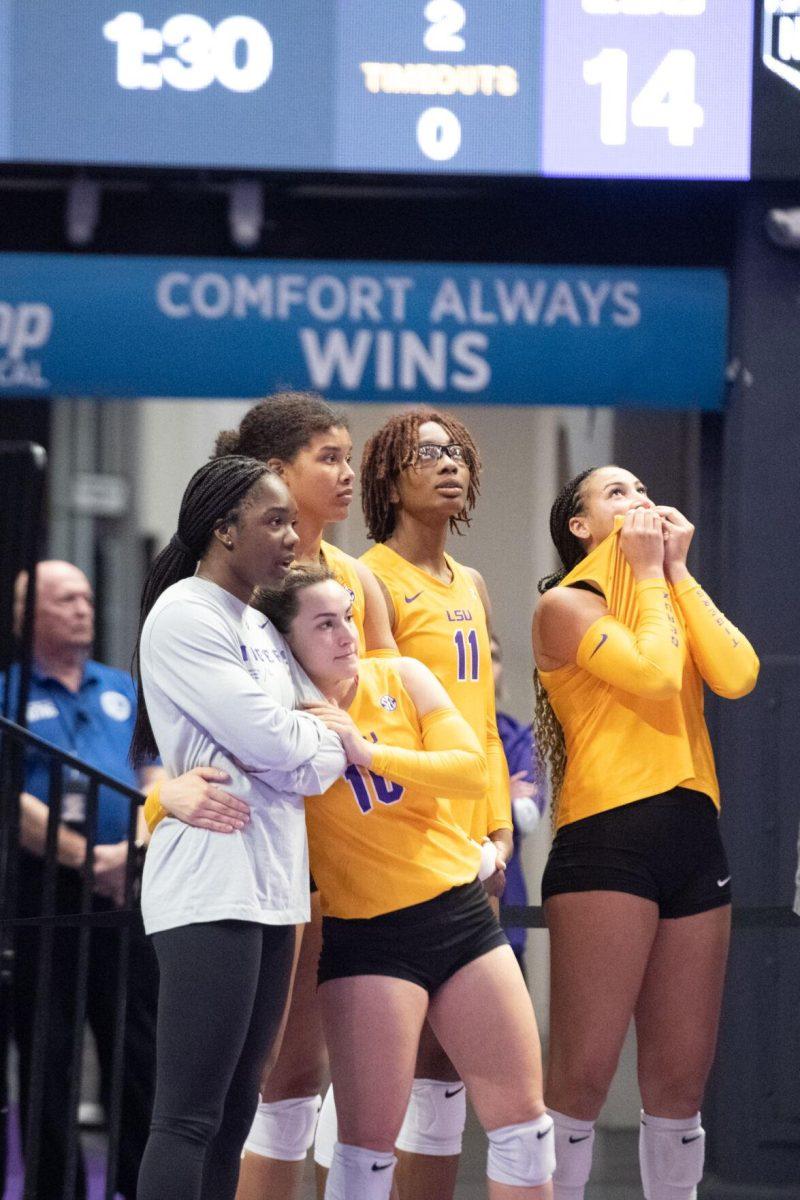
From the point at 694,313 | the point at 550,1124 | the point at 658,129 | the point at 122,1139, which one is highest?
the point at 658,129

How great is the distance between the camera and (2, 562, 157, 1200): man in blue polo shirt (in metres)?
4.32

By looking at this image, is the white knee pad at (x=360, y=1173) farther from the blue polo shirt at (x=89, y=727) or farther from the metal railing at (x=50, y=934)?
the blue polo shirt at (x=89, y=727)

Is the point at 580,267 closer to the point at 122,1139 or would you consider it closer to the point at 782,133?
the point at 782,133

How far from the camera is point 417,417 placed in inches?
134

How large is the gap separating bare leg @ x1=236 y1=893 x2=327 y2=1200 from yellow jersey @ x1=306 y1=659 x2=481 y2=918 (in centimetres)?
37

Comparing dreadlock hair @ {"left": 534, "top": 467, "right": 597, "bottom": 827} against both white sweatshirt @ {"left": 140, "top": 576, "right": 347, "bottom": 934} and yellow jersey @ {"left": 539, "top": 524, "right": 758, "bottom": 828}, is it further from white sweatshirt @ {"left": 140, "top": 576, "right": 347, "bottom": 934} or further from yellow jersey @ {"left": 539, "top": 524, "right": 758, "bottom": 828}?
white sweatshirt @ {"left": 140, "top": 576, "right": 347, "bottom": 934}

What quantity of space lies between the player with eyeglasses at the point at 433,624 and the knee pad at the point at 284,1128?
0.22 feet

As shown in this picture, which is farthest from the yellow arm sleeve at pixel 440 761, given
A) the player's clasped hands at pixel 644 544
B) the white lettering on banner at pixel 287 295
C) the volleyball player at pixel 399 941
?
the white lettering on banner at pixel 287 295

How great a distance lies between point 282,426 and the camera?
10.7ft

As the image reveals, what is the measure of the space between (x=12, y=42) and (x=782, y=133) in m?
2.29

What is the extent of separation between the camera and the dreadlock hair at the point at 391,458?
3.38m

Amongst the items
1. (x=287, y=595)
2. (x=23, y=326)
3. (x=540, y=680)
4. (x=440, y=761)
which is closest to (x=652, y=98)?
(x=23, y=326)

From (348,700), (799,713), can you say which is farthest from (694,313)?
(348,700)

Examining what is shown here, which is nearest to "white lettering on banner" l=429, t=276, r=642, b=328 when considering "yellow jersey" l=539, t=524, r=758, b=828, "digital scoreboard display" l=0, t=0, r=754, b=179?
"digital scoreboard display" l=0, t=0, r=754, b=179
